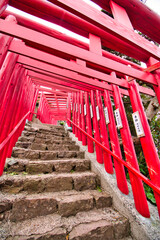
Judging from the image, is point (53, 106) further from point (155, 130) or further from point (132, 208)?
point (132, 208)

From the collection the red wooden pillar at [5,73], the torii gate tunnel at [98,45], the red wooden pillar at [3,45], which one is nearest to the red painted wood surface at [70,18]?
the torii gate tunnel at [98,45]

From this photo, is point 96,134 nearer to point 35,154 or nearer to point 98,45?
point 35,154

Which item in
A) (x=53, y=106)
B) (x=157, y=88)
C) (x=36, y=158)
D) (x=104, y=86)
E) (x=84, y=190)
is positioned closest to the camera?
(x=157, y=88)

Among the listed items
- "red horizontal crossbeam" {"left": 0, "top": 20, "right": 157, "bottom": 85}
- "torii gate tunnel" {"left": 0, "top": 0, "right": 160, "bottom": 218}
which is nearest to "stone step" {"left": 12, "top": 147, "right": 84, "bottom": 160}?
"torii gate tunnel" {"left": 0, "top": 0, "right": 160, "bottom": 218}

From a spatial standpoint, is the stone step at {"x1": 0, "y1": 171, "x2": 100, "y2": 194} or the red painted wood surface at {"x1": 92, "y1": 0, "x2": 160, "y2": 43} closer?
the red painted wood surface at {"x1": 92, "y1": 0, "x2": 160, "y2": 43}

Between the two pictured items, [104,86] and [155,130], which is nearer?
[104,86]

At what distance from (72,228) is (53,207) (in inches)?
15.7

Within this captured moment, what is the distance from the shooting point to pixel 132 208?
5.63ft

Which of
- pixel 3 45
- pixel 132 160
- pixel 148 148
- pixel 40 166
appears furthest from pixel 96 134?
pixel 3 45

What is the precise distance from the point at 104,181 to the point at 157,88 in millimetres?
2193

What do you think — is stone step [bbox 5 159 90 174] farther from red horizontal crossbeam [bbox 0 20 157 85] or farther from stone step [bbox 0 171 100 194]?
red horizontal crossbeam [bbox 0 20 157 85]

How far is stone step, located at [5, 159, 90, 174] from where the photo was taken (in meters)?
2.14

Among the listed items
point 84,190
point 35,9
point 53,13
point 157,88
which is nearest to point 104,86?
point 157,88

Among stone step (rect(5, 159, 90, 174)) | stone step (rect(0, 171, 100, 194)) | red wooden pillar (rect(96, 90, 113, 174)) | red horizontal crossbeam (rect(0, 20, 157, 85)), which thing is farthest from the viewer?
red wooden pillar (rect(96, 90, 113, 174))
